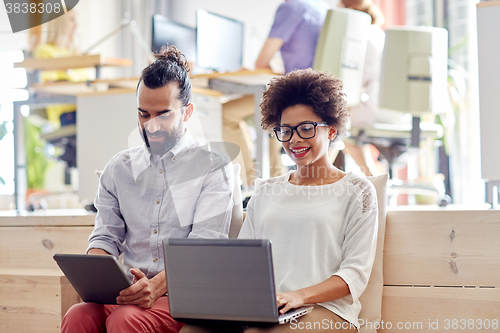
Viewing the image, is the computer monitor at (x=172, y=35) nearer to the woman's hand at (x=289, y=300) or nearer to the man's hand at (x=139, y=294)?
the man's hand at (x=139, y=294)

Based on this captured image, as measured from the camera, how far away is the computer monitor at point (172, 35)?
3103 mm

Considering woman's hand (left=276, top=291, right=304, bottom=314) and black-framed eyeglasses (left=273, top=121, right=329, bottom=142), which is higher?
black-framed eyeglasses (left=273, top=121, right=329, bottom=142)

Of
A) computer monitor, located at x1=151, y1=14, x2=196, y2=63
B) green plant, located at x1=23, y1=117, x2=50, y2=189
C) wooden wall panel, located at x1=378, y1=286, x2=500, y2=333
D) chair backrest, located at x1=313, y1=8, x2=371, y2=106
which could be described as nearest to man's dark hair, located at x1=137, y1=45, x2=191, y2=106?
wooden wall panel, located at x1=378, y1=286, x2=500, y2=333

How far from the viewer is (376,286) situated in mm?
1235

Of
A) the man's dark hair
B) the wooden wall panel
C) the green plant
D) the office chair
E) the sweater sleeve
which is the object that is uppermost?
the office chair

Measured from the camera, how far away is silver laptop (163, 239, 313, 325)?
3.07 feet

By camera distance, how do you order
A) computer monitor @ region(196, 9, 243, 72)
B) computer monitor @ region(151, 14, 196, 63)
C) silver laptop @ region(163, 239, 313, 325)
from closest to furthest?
silver laptop @ region(163, 239, 313, 325) < computer monitor @ region(196, 9, 243, 72) < computer monitor @ region(151, 14, 196, 63)

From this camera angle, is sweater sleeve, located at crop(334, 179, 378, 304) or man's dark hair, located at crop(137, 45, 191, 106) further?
man's dark hair, located at crop(137, 45, 191, 106)

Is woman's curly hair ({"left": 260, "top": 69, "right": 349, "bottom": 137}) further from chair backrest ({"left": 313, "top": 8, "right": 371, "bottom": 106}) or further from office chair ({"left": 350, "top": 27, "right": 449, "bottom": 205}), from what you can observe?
office chair ({"left": 350, "top": 27, "right": 449, "bottom": 205})

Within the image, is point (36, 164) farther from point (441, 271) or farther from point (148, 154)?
point (441, 271)

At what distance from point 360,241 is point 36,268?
1.07 meters

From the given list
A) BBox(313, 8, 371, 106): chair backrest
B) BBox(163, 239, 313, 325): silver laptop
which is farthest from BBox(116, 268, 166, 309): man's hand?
BBox(313, 8, 371, 106): chair backrest

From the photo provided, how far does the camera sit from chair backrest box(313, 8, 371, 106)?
253 centimetres

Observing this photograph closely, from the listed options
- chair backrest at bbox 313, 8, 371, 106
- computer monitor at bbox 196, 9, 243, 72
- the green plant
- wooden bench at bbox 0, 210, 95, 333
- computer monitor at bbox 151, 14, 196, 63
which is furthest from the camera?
the green plant
